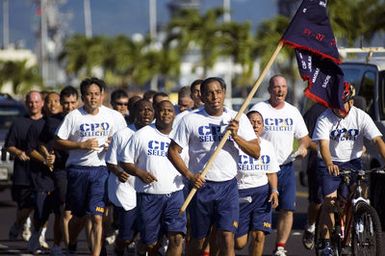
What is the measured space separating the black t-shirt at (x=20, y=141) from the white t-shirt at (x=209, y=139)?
18.7ft

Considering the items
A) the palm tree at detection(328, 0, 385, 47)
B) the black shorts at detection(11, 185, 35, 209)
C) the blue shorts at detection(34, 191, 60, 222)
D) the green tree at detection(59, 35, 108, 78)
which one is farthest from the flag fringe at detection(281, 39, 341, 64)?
the green tree at detection(59, 35, 108, 78)

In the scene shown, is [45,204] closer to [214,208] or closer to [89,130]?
[89,130]

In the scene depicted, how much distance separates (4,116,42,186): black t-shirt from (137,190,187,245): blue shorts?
5075 millimetres

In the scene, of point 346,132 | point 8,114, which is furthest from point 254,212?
point 8,114

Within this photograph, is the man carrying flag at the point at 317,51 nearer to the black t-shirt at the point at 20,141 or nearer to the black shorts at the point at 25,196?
the black t-shirt at the point at 20,141

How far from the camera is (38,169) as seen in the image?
16672mm

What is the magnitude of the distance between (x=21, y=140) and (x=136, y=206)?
506cm

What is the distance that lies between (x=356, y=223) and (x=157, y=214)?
1.83m

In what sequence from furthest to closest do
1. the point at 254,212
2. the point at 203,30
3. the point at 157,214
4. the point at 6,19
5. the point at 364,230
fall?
the point at 6,19, the point at 203,30, the point at 254,212, the point at 364,230, the point at 157,214

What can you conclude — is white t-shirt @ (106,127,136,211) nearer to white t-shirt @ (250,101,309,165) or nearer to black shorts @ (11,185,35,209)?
white t-shirt @ (250,101,309,165)

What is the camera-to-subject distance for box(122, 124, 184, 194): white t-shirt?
40.4 ft

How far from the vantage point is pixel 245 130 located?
1170 cm

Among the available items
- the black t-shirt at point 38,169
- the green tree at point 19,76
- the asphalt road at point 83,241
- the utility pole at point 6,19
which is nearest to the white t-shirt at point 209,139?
the asphalt road at point 83,241

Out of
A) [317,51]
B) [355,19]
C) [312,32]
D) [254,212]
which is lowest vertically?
[254,212]
